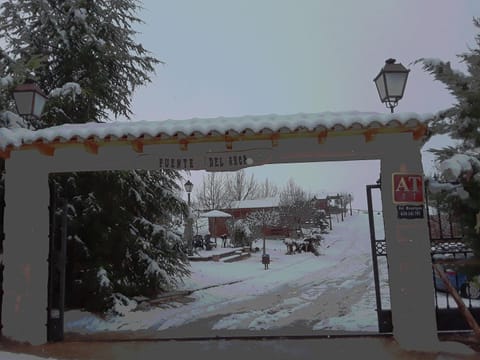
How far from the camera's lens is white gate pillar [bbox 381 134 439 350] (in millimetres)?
5016

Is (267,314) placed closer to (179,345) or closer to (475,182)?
(179,345)

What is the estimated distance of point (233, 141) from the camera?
17.7 ft

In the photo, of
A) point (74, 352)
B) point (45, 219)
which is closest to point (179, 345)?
point (74, 352)

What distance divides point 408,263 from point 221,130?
284cm

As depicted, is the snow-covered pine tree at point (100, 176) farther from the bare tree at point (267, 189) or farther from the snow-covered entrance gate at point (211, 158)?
the bare tree at point (267, 189)

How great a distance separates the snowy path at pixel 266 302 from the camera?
6.89 m

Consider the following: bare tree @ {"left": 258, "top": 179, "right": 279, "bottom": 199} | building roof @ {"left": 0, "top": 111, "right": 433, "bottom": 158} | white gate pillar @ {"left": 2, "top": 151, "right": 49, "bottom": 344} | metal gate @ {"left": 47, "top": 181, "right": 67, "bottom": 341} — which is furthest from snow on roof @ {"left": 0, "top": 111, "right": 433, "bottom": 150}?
bare tree @ {"left": 258, "top": 179, "right": 279, "bottom": 199}

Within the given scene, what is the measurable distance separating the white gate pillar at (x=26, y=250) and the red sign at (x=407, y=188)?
4625 mm

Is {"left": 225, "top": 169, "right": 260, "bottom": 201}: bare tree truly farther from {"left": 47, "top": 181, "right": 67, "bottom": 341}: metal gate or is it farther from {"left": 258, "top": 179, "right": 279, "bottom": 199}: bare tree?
{"left": 47, "top": 181, "right": 67, "bottom": 341}: metal gate

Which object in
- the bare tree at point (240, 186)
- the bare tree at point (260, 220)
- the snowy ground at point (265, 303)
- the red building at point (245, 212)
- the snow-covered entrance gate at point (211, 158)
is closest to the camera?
the snow-covered entrance gate at point (211, 158)

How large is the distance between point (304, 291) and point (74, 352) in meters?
6.64

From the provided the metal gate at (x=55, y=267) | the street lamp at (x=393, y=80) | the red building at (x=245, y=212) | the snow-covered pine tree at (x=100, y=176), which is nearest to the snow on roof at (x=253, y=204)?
the red building at (x=245, y=212)

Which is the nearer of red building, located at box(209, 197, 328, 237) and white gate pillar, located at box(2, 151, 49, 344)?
white gate pillar, located at box(2, 151, 49, 344)

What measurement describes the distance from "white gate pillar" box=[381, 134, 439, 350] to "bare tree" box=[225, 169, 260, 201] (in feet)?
110
